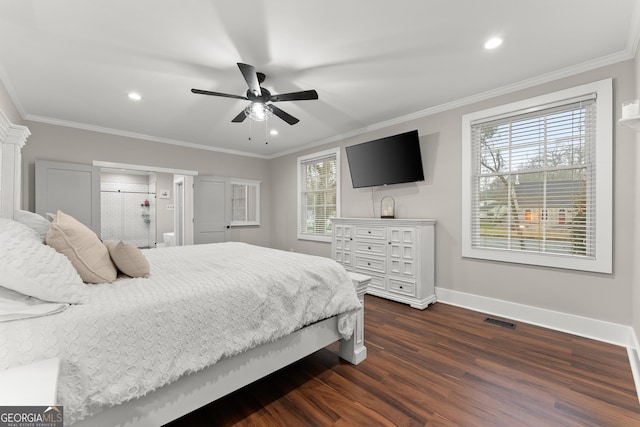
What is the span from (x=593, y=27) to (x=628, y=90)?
790mm

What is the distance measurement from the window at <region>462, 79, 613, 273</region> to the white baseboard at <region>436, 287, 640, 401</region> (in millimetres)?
494

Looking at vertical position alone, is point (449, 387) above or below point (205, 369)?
below

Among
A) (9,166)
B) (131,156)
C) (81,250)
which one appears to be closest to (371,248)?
(81,250)

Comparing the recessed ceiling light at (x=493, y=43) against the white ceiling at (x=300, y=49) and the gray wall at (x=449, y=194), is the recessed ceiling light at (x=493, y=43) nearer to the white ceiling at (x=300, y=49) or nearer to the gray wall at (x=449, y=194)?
the white ceiling at (x=300, y=49)

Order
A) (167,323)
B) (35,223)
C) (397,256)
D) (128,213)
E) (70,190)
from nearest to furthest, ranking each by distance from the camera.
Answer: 1. (167,323)
2. (35,223)
3. (397,256)
4. (70,190)
5. (128,213)

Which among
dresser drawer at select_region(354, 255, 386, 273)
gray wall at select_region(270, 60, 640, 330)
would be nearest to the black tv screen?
gray wall at select_region(270, 60, 640, 330)

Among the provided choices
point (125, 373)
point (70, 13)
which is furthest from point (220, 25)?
point (125, 373)

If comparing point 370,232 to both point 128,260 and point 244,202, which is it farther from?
point 244,202

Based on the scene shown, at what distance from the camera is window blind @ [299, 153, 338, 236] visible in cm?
521

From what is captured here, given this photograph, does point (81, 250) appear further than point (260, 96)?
No

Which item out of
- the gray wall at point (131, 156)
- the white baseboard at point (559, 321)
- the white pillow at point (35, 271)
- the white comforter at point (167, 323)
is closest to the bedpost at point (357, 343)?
the white comforter at point (167, 323)

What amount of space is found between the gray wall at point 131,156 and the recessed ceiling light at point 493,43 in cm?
485

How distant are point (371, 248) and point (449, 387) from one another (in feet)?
7.15

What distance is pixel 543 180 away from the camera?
2891 mm
